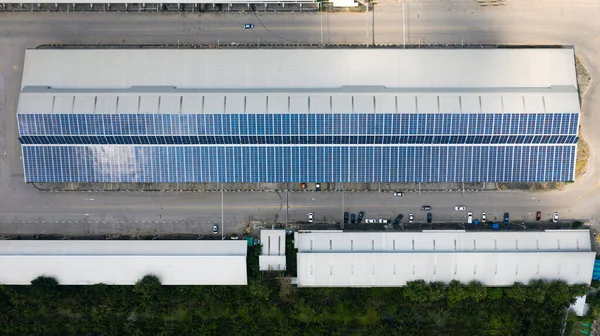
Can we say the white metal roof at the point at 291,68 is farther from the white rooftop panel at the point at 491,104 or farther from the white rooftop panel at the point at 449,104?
the white rooftop panel at the point at 491,104

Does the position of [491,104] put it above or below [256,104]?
below

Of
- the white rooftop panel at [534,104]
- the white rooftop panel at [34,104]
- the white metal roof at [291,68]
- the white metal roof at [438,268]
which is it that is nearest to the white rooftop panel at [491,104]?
the white metal roof at [291,68]

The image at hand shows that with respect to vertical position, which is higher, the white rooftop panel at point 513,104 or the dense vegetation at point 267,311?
the white rooftop panel at point 513,104

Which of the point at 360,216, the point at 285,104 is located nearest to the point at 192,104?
the point at 285,104

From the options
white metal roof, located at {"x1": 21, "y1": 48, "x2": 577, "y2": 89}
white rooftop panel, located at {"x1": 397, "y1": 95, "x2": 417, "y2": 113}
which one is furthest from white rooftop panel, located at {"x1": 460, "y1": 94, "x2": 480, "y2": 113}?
white rooftop panel, located at {"x1": 397, "y1": 95, "x2": 417, "y2": 113}

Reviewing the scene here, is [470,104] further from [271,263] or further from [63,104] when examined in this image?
[63,104]

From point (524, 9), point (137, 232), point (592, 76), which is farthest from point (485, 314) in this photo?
point (137, 232)
